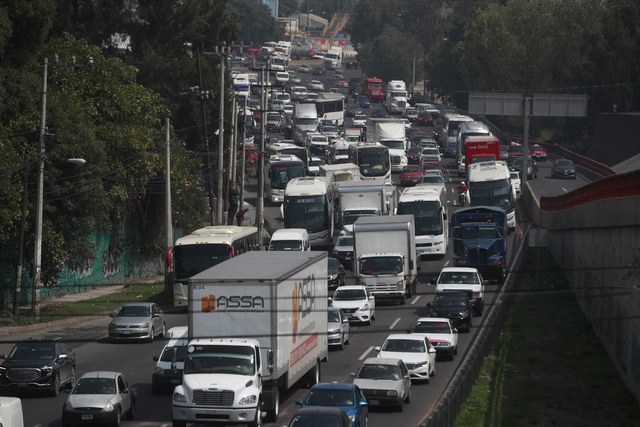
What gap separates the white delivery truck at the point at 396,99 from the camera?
142 m

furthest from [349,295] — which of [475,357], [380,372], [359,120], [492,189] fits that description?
[359,120]

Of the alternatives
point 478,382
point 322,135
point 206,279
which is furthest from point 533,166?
point 206,279

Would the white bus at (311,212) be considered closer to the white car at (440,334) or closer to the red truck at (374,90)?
the white car at (440,334)

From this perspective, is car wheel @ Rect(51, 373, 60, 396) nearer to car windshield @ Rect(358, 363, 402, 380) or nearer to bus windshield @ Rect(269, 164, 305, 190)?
car windshield @ Rect(358, 363, 402, 380)

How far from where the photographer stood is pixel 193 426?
2791 centimetres

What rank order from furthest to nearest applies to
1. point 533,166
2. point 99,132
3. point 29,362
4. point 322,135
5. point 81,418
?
point 322,135 → point 533,166 → point 99,132 → point 29,362 → point 81,418

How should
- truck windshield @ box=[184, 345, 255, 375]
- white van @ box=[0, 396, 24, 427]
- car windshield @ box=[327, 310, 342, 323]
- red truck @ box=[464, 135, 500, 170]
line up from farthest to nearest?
red truck @ box=[464, 135, 500, 170], car windshield @ box=[327, 310, 342, 323], truck windshield @ box=[184, 345, 255, 375], white van @ box=[0, 396, 24, 427]

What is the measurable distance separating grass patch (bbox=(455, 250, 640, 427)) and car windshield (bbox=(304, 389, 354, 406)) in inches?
122

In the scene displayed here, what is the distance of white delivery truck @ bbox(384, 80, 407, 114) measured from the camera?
14250cm

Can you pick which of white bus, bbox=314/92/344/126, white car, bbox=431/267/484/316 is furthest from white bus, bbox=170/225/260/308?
→ white bus, bbox=314/92/344/126

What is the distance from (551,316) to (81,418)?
81.9 feet

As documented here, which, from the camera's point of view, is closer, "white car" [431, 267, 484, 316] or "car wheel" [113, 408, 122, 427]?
"car wheel" [113, 408, 122, 427]

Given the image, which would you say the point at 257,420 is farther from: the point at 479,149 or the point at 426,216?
the point at 479,149

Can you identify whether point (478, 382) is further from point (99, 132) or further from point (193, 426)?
point (99, 132)
